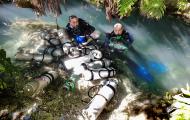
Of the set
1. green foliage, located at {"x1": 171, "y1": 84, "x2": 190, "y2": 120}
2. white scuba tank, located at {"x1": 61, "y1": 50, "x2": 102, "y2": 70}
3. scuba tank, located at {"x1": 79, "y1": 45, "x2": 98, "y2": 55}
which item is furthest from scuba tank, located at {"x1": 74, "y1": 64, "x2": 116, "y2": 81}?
green foliage, located at {"x1": 171, "y1": 84, "x2": 190, "y2": 120}

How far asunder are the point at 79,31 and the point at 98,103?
125 inches

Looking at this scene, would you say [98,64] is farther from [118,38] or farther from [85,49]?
[118,38]

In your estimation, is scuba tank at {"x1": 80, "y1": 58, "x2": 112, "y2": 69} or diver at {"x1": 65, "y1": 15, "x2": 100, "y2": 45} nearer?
scuba tank at {"x1": 80, "y1": 58, "x2": 112, "y2": 69}

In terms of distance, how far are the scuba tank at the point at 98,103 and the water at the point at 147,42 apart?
1.59 metres

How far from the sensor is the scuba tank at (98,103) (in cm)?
688

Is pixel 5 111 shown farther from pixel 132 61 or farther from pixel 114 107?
pixel 132 61

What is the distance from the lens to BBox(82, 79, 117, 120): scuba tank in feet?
22.6

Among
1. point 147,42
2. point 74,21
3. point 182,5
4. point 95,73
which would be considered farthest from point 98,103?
point 182,5

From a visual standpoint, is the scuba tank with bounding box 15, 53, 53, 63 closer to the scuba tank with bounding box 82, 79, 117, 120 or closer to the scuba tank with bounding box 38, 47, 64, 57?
the scuba tank with bounding box 38, 47, 64, 57

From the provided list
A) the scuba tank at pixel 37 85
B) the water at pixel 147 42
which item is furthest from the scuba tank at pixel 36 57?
the scuba tank at pixel 37 85

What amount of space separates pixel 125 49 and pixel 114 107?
8.66 feet

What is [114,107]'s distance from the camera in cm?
750

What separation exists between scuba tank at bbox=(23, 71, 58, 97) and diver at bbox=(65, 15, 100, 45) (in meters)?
1.89

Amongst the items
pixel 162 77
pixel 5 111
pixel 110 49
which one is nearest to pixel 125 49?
pixel 110 49
